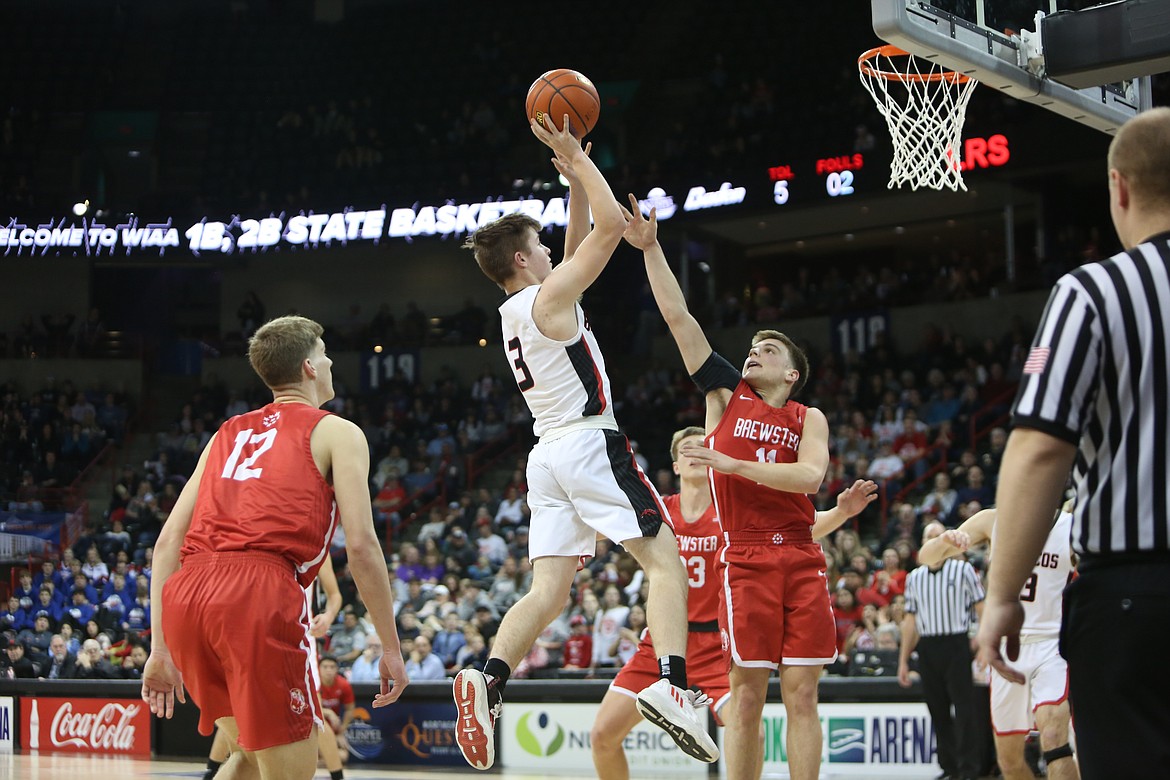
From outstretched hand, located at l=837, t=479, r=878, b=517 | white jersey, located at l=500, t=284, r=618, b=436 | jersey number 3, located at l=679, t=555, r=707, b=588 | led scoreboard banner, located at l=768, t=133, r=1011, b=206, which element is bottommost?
jersey number 3, located at l=679, t=555, r=707, b=588

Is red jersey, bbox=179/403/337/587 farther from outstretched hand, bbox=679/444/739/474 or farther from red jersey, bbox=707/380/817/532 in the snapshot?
red jersey, bbox=707/380/817/532

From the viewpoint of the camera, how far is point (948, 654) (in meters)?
10.8

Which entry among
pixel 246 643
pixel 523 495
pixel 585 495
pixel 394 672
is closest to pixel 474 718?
pixel 394 672

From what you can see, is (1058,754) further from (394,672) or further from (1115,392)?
(1115,392)

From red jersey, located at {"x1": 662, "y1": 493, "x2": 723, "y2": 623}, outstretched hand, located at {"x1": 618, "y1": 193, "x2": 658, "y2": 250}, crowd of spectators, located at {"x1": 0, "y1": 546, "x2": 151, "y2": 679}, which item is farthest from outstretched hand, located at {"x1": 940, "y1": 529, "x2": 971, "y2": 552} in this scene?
crowd of spectators, located at {"x1": 0, "y1": 546, "x2": 151, "y2": 679}

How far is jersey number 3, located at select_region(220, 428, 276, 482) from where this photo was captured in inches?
183

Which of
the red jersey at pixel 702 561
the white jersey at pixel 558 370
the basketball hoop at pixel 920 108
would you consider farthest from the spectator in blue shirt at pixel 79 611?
the white jersey at pixel 558 370

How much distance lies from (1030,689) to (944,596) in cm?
296

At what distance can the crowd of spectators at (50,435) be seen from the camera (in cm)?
2494

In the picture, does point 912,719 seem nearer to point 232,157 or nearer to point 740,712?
point 740,712

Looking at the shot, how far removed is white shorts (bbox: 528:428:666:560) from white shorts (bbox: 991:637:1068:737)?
102 inches

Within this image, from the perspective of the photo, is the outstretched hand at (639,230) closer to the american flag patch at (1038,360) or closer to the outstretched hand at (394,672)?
the outstretched hand at (394,672)

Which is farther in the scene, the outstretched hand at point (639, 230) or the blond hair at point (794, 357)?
the blond hair at point (794, 357)

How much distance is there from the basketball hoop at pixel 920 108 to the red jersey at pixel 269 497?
20.4 ft
